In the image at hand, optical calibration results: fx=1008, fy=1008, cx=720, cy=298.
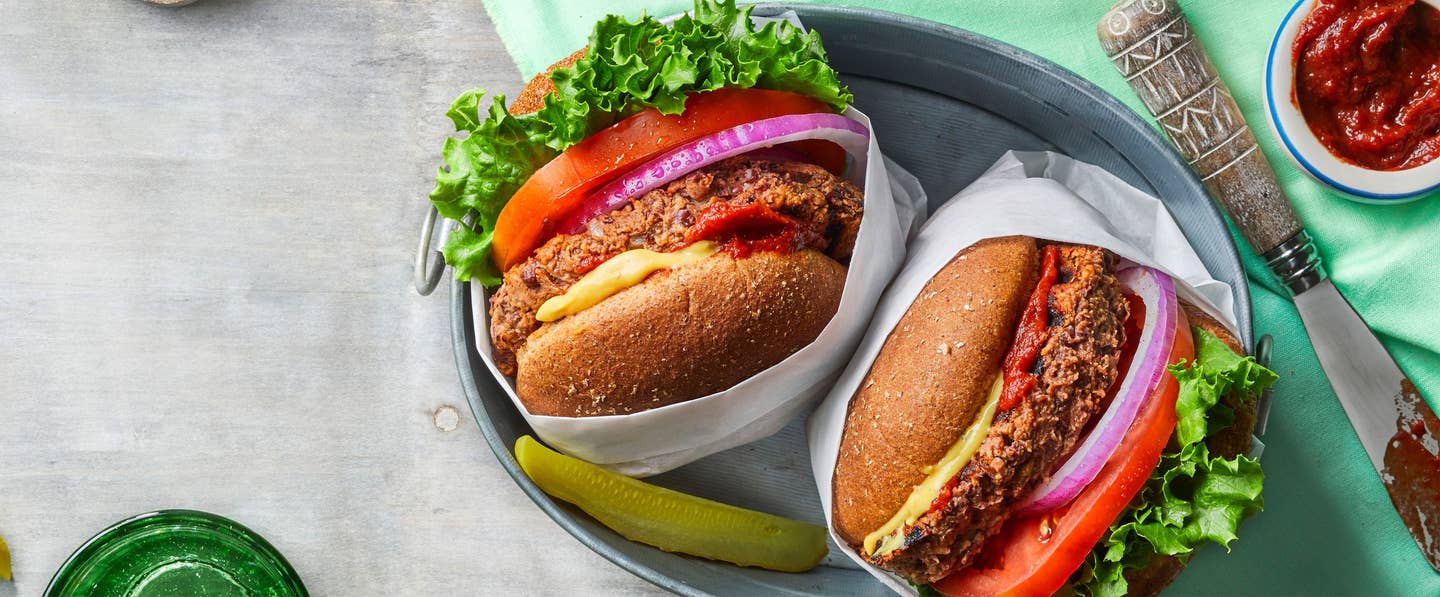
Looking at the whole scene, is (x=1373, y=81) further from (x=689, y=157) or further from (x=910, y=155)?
(x=689, y=157)

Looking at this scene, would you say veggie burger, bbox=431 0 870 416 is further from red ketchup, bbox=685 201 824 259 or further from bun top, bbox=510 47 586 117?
bun top, bbox=510 47 586 117

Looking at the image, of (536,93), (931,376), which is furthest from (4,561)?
(931,376)

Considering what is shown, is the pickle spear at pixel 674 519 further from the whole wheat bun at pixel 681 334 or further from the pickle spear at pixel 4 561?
the pickle spear at pixel 4 561

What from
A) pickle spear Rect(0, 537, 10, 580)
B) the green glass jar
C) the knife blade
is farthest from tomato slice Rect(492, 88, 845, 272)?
pickle spear Rect(0, 537, 10, 580)

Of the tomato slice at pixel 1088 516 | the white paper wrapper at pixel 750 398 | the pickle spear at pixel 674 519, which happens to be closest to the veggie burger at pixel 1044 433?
the tomato slice at pixel 1088 516

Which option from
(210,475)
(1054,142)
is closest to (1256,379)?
(1054,142)
